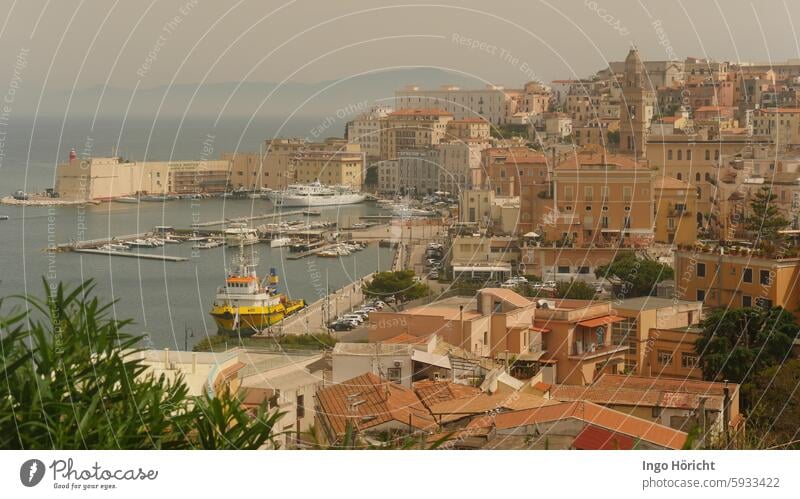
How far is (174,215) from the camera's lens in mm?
10164

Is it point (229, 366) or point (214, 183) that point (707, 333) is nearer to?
point (229, 366)

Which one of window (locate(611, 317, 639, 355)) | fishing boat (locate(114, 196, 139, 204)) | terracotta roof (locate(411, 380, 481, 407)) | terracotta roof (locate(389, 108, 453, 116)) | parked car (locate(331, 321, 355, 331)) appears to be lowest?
parked car (locate(331, 321, 355, 331))

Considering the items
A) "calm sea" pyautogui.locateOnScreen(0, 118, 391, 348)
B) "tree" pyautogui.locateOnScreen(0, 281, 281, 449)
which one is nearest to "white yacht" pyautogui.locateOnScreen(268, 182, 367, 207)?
"calm sea" pyautogui.locateOnScreen(0, 118, 391, 348)

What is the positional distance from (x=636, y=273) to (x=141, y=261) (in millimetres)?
3166

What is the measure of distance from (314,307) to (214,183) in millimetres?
2173

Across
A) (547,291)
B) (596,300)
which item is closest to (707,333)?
(596,300)

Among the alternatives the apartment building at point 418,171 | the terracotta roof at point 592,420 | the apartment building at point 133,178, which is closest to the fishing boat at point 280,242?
the apartment building at point 133,178

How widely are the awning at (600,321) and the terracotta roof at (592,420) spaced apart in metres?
1.64

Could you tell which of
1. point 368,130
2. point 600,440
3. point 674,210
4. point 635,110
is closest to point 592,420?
point 600,440

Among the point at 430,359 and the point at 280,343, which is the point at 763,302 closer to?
the point at 430,359

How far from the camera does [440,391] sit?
286 centimetres

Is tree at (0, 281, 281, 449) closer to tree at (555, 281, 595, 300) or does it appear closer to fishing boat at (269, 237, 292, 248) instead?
tree at (555, 281, 595, 300)

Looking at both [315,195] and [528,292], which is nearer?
[528,292]

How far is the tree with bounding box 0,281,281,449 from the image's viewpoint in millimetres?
1848
